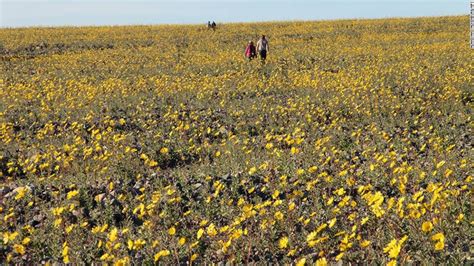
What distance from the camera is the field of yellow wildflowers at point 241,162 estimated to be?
532 centimetres

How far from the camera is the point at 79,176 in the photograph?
829cm

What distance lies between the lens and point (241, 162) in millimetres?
8898

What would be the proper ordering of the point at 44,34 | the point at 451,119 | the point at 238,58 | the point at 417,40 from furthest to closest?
the point at 44,34 < the point at 417,40 < the point at 238,58 < the point at 451,119

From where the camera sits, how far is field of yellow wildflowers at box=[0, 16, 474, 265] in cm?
532

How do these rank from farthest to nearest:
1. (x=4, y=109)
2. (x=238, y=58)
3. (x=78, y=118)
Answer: (x=238, y=58), (x=4, y=109), (x=78, y=118)

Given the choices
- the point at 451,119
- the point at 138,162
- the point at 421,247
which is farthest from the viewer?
the point at 451,119

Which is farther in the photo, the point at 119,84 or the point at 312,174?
the point at 119,84

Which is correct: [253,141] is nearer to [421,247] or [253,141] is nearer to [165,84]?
[421,247]

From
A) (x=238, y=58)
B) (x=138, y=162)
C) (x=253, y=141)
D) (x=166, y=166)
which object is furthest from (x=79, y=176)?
(x=238, y=58)

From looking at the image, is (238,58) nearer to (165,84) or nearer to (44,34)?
(165,84)

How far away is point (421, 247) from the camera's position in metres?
4.89

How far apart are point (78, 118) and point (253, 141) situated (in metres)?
5.13

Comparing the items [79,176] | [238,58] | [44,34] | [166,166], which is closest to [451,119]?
[166,166]

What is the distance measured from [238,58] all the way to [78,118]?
1482cm
